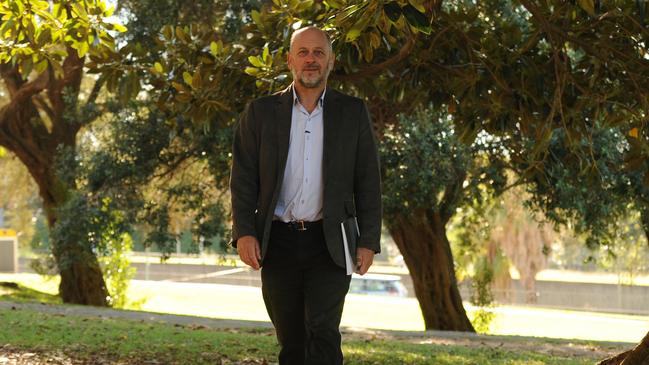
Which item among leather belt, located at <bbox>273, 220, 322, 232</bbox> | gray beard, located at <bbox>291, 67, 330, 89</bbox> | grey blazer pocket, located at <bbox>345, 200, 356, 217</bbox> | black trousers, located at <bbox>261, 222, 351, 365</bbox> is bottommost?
black trousers, located at <bbox>261, 222, 351, 365</bbox>

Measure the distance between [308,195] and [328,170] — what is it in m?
0.14

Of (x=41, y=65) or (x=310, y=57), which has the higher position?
(x=41, y=65)

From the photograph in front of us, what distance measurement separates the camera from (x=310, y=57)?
440 cm

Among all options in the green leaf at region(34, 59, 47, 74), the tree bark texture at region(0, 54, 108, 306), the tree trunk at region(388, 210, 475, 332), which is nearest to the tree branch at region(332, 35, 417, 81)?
the green leaf at region(34, 59, 47, 74)

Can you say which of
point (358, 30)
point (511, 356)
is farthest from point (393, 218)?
point (358, 30)

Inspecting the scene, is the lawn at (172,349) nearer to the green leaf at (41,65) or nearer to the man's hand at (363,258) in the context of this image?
the green leaf at (41,65)

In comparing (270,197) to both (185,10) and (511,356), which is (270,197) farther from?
(185,10)

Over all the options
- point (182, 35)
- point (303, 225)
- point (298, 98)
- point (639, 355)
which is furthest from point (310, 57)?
point (182, 35)

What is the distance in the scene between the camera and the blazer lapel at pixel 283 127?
173 inches

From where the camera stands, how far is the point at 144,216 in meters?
16.7

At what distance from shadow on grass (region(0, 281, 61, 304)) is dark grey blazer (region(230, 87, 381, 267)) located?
17116 mm

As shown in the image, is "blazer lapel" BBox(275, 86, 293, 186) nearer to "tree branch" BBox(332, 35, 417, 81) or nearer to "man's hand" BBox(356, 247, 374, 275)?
"man's hand" BBox(356, 247, 374, 275)

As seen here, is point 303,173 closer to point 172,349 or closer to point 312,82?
point 312,82

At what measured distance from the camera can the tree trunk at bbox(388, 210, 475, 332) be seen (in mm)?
17672
